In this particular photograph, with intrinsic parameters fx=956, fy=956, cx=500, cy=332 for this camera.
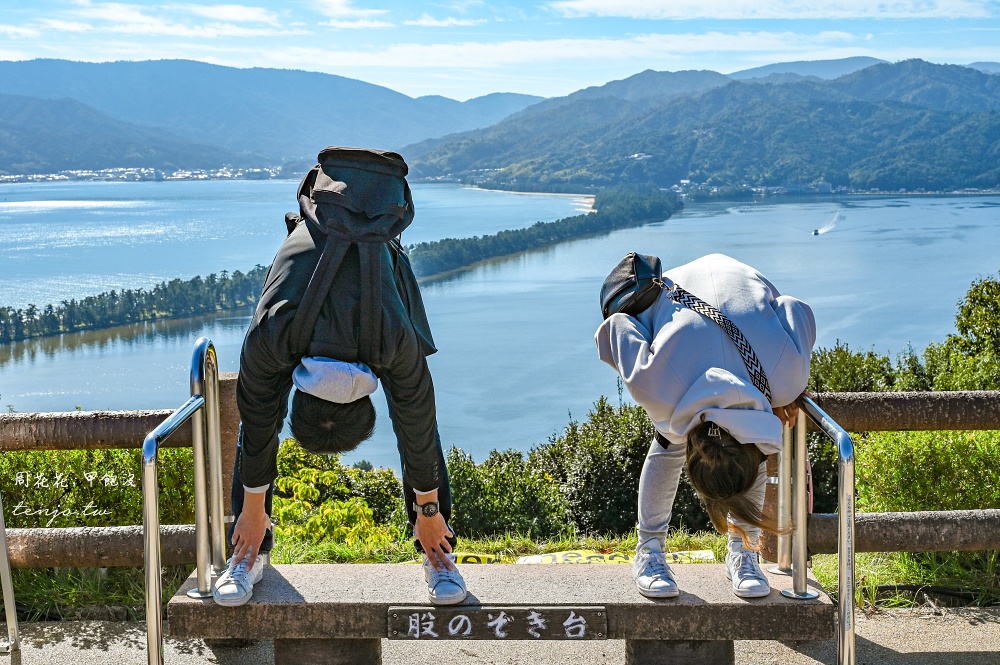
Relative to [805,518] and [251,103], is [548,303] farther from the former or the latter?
[251,103]

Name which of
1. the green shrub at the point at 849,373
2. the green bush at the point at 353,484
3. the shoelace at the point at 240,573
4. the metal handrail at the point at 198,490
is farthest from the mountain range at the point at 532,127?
the shoelace at the point at 240,573

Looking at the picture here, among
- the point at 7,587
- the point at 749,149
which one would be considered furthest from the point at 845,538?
the point at 749,149

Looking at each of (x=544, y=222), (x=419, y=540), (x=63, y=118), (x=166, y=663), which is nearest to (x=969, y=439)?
(x=419, y=540)

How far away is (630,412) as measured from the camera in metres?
8.55

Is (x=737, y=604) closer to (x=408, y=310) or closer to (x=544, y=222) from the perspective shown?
(x=408, y=310)

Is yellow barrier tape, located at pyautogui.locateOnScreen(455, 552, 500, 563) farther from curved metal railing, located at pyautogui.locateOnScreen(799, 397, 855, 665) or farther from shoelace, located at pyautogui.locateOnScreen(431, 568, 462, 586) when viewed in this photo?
curved metal railing, located at pyautogui.locateOnScreen(799, 397, 855, 665)

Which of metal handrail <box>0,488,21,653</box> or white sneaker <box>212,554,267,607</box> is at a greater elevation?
white sneaker <box>212,554,267,607</box>

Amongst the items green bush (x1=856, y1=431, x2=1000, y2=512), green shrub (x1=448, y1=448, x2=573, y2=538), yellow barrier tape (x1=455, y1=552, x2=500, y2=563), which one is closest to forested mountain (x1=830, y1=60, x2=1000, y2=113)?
green shrub (x1=448, y1=448, x2=573, y2=538)

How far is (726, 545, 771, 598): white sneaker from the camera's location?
2420 millimetres

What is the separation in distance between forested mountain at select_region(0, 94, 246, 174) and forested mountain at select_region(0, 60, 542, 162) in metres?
6.68

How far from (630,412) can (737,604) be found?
20.4 ft

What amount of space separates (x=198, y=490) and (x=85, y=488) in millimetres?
1441

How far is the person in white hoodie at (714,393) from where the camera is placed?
214 centimetres

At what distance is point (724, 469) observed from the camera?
6.93 feet
